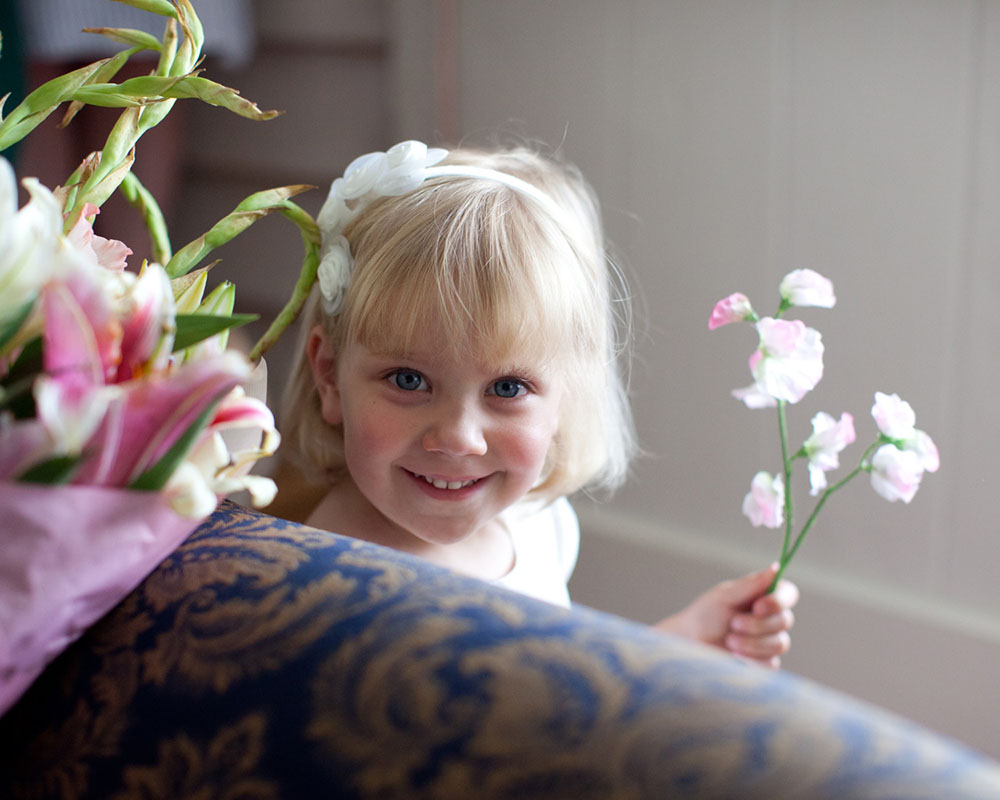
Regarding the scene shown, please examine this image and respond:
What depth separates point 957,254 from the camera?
1.50 metres

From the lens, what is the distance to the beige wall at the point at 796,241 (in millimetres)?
1504

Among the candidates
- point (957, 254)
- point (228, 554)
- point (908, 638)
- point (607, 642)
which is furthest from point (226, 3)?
point (607, 642)

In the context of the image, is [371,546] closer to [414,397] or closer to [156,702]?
[156,702]

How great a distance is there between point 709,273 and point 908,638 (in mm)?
659

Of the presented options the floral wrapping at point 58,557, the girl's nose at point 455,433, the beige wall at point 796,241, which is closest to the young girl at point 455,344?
the girl's nose at point 455,433

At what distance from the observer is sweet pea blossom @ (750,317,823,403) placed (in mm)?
893

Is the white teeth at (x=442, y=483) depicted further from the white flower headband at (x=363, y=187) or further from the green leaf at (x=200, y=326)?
the green leaf at (x=200, y=326)

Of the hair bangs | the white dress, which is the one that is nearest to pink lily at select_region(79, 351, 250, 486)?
the hair bangs

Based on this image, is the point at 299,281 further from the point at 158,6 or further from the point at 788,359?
the point at 788,359

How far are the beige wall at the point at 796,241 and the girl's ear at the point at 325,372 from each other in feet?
2.81

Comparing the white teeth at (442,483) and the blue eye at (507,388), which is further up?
the blue eye at (507,388)

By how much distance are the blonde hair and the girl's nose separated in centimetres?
6

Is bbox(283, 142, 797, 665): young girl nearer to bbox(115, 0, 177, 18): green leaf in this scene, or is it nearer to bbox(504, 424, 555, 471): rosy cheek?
bbox(504, 424, 555, 471): rosy cheek

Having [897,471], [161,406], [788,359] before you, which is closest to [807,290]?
[788,359]
